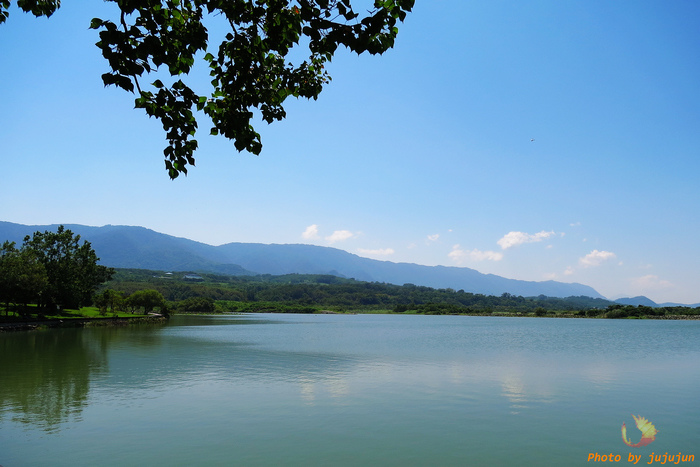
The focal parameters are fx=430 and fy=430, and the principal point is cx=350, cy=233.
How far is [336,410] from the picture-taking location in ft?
62.8

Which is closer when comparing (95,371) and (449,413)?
(449,413)

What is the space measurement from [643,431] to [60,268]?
83761 millimetres

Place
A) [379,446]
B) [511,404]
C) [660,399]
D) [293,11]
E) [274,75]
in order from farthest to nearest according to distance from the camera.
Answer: [660,399], [511,404], [379,446], [274,75], [293,11]

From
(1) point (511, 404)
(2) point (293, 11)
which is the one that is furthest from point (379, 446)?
(2) point (293, 11)

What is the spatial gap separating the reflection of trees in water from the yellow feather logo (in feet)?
68.6

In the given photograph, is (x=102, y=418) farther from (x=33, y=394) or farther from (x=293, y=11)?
(x=293, y=11)

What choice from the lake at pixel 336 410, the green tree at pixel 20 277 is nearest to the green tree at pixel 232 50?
the lake at pixel 336 410

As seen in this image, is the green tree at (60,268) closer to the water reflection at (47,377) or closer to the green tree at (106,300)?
the green tree at (106,300)

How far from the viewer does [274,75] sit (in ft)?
25.1

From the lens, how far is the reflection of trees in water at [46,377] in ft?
59.7

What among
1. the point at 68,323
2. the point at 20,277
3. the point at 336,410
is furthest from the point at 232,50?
the point at 68,323

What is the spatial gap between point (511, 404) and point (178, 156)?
19.5 m

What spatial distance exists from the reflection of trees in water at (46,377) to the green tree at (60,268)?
1149 inches

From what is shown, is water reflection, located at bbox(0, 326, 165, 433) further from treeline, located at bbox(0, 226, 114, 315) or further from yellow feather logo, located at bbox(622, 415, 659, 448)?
yellow feather logo, located at bbox(622, 415, 659, 448)
